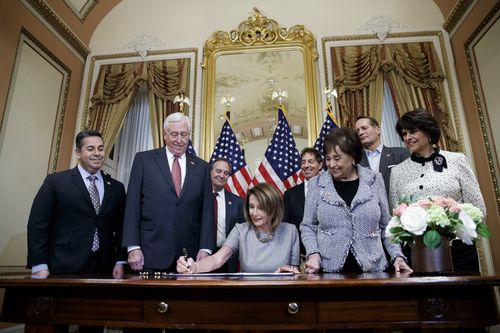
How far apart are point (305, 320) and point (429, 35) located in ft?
15.1

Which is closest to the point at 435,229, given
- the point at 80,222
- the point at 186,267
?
the point at 186,267

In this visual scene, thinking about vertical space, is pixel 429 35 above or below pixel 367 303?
above

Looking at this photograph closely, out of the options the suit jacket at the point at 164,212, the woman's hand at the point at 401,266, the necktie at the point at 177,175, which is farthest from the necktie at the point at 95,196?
the woman's hand at the point at 401,266

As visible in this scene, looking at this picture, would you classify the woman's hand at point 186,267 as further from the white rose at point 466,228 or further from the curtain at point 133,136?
the curtain at point 133,136

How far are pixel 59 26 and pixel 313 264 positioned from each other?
14.3 ft

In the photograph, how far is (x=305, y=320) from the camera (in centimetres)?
121

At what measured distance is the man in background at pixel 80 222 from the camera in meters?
2.32

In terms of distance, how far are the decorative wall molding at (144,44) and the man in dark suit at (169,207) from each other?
3.05 metres

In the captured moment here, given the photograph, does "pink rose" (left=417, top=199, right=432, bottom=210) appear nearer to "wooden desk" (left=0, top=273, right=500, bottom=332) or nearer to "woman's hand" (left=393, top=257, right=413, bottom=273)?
"woman's hand" (left=393, top=257, right=413, bottom=273)

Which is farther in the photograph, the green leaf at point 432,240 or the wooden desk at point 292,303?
the green leaf at point 432,240

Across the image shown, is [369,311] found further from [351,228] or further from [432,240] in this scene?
[351,228]

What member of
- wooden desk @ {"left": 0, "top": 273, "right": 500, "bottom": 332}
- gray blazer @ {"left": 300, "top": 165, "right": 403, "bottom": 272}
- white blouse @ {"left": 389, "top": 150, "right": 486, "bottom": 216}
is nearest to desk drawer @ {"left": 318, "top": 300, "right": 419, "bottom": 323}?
wooden desk @ {"left": 0, "top": 273, "right": 500, "bottom": 332}

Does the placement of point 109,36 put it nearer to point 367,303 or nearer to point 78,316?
point 78,316

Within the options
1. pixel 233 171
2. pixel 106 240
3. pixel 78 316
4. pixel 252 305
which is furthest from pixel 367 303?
pixel 233 171
